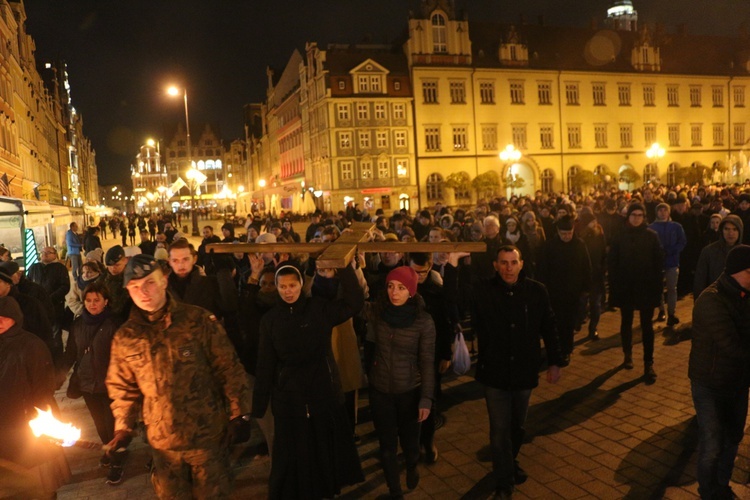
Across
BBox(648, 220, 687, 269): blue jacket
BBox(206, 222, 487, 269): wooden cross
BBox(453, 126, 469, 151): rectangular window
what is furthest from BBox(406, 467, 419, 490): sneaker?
BBox(453, 126, 469, 151): rectangular window

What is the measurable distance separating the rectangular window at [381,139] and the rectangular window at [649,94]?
85.0ft

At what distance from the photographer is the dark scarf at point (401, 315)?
485cm

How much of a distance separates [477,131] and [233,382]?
5175 cm

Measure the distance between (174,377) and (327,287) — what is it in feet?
6.55

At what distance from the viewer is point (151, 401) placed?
374cm

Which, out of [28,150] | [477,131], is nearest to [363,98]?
[477,131]

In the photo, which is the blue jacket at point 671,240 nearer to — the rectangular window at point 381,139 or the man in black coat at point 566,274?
the man in black coat at point 566,274

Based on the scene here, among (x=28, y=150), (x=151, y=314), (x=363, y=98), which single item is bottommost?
(x=151, y=314)

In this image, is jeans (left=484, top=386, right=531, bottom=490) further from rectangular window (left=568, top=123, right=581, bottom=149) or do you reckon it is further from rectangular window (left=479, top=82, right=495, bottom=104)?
rectangular window (left=568, top=123, right=581, bottom=149)

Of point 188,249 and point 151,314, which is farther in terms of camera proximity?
point 188,249

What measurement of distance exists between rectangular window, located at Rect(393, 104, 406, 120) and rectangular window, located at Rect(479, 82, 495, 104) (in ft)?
23.1

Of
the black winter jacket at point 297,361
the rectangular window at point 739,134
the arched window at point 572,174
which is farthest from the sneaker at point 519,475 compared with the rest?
the rectangular window at point 739,134

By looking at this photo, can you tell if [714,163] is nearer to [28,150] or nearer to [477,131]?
[477,131]

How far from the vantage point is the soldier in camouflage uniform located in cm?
367
